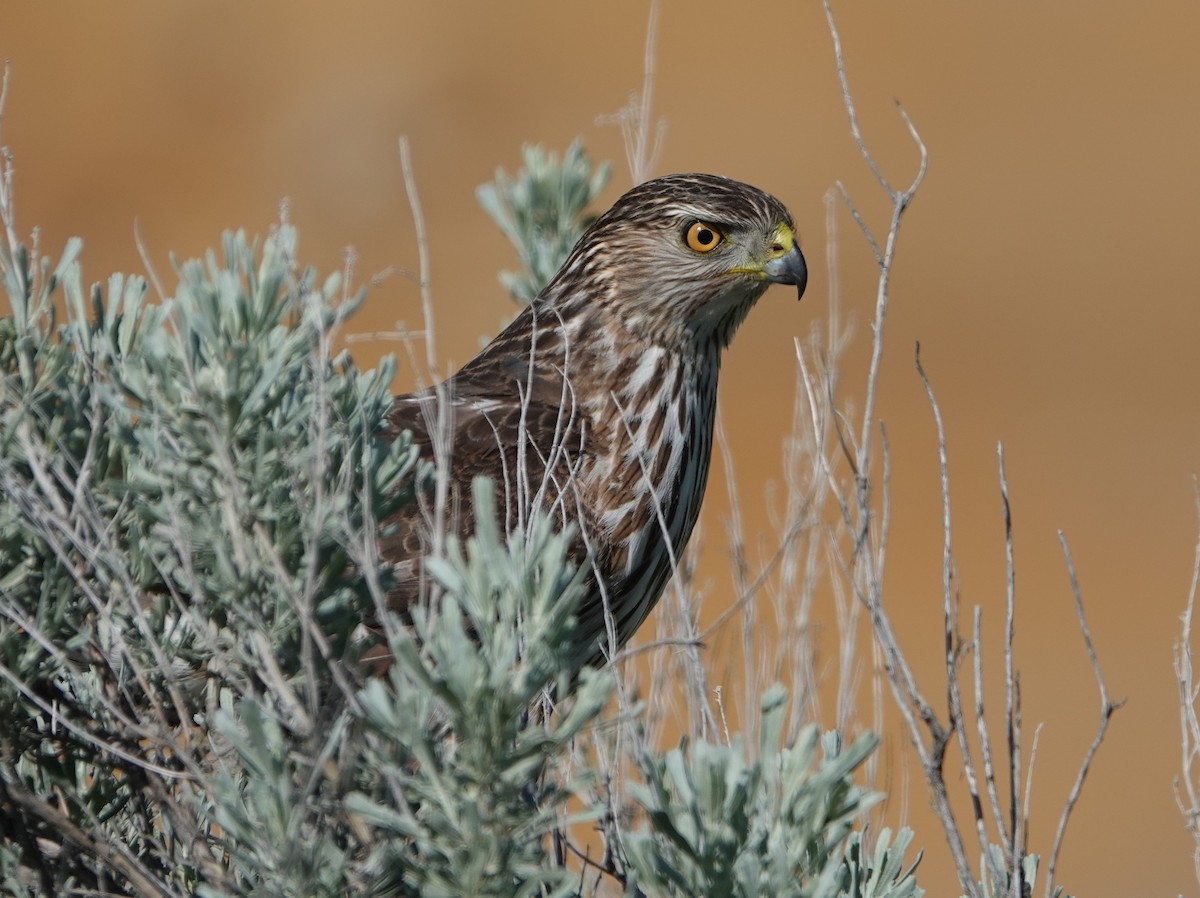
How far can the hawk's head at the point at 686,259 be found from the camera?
415cm

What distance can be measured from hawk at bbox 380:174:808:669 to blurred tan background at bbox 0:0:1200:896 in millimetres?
5448

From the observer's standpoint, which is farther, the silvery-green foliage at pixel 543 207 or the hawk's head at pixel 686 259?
the silvery-green foliage at pixel 543 207

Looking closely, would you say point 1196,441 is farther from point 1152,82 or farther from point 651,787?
point 651,787

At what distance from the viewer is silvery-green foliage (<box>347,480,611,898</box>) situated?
1.93 meters

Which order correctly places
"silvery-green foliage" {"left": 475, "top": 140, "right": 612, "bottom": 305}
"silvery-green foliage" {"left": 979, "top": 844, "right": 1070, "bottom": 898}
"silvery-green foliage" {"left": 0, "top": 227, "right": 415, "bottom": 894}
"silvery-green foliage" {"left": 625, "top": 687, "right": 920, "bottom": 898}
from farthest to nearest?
1. "silvery-green foliage" {"left": 475, "top": 140, "right": 612, "bottom": 305}
2. "silvery-green foliage" {"left": 979, "top": 844, "right": 1070, "bottom": 898}
3. "silvery-green foliage" {"left": 0, "top": 227, "right": 415, "bottom": 894}
4. "silvery-green foliage" {"left": 625, "top": 687, "right": 920, "bottom": 898}

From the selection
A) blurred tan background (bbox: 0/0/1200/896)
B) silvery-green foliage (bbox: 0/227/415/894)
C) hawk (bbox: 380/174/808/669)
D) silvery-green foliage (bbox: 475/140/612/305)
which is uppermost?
blurred tan background (bbox: 0/0/1200/896)

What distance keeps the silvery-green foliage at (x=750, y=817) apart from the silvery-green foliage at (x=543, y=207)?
2909 mm

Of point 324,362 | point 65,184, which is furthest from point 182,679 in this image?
point 65,184

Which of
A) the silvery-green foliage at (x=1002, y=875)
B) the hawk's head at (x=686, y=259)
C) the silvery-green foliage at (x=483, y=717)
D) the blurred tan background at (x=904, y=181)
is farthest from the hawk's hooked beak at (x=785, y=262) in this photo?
the blurred tan background at (x=904, y=181)

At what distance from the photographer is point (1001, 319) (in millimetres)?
15039

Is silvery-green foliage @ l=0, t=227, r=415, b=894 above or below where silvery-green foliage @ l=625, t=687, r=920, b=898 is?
above

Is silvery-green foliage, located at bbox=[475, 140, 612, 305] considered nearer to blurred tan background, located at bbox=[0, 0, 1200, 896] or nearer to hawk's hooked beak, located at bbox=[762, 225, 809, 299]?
hawk's hooked beak, located at bbox=[762, 225, 809, 299]

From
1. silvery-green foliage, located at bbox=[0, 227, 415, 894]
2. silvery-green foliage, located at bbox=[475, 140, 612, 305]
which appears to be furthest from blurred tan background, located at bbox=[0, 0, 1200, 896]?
silvery-green foliage, located at bbox=[0, 227, 415, 894]

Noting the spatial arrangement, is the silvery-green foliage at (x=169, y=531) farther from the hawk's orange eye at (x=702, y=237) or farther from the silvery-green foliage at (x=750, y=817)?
the hawk's orange eye at (x=702, y=237)
